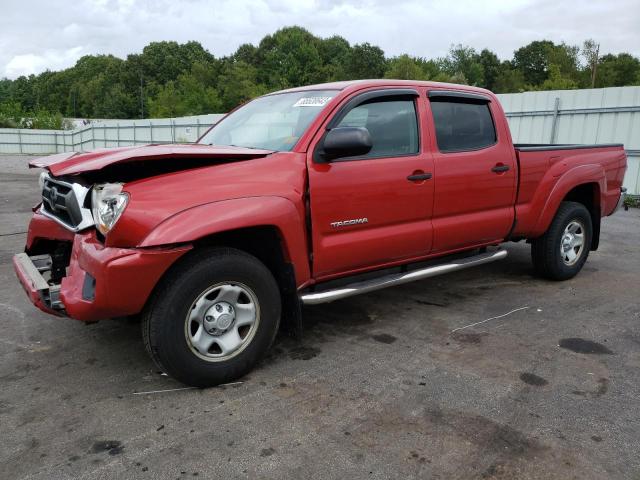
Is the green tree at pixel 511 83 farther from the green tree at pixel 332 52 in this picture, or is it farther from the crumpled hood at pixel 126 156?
the crumpled hood at pixel 126 156

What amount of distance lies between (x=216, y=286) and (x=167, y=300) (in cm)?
29

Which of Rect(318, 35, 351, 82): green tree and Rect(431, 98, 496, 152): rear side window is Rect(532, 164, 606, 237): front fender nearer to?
Rect(431, 98, 496, 152): rear side window

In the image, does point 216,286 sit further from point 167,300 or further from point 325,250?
point 325,250

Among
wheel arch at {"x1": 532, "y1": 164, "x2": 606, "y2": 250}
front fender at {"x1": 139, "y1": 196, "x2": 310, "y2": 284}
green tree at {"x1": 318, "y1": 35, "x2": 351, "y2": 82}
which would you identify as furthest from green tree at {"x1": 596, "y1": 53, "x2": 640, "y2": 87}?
front fender at {"x1": 139, "y1": 196, "x2": 310, "y2": 284}

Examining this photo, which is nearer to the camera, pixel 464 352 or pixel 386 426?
pixel 386 426

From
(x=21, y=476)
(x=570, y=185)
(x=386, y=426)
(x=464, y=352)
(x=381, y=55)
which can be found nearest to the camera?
(x=21, y=476)

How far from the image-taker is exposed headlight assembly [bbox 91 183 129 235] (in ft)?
9.33

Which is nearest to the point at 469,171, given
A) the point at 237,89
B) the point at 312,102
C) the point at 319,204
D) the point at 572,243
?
the point at 312,102

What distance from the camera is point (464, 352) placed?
147 inches

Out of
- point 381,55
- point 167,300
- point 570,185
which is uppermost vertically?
point 381,55

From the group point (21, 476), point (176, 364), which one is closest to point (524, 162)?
point (176, 364)

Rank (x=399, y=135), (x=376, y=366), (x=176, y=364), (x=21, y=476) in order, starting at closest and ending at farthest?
(x=21, y=476) < (x=176, y=364) < (x=376, y=366) < (x=399, y=135)

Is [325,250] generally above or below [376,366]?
above

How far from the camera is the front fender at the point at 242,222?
2.84m
